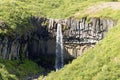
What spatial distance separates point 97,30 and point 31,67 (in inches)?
424

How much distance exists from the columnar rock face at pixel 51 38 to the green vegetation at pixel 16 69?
1.25 meters

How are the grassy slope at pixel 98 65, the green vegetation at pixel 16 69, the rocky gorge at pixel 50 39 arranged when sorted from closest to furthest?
the grassy slope at pixel 98 65, the green vegetation at pixel 16 69, the rocky gorge at pixel 50 39

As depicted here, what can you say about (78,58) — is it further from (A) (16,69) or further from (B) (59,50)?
(B) (59,50)

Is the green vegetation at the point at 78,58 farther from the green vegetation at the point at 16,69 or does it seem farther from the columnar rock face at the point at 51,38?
the columnar rock face at the point at 51,38

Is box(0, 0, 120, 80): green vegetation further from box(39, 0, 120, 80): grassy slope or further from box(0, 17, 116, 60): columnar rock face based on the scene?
box(0, 17, 116, 60): columnar rock face

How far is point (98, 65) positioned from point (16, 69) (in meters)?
19.4

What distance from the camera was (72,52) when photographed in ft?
244

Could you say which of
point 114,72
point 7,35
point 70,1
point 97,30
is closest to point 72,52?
point 97,30

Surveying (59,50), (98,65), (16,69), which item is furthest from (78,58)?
(59,50)

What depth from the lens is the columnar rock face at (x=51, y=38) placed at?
70500mm

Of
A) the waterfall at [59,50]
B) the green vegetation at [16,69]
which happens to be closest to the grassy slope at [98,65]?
the green vegetation at [16,69]

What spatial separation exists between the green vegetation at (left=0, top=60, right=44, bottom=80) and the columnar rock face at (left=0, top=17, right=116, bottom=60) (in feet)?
4.08

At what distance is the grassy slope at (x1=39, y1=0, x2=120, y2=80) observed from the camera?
49.8m

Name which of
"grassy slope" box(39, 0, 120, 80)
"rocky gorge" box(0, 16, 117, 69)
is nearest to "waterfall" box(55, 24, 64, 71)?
"rocky gorge" box(0, 16, 117, 69)
